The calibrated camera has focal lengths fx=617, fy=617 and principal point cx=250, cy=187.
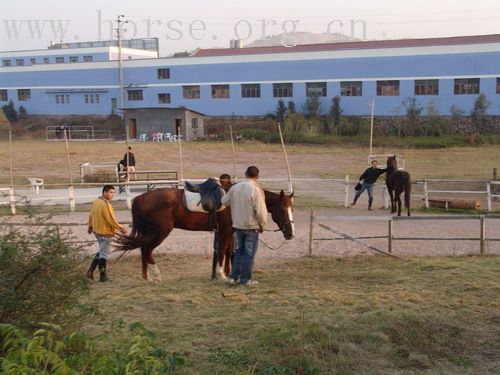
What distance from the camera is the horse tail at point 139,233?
8516 mm

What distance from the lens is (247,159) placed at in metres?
32.0

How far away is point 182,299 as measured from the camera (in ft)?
22.9

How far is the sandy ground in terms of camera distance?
10398 mm

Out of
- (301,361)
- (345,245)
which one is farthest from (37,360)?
(345,245)

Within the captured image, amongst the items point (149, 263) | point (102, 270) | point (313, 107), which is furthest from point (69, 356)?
point (313, 107)

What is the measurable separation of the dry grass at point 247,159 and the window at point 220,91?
33.5 feet

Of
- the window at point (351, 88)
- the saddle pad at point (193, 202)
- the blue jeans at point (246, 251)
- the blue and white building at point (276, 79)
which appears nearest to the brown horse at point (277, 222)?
the saddle pad at point (193, 202)

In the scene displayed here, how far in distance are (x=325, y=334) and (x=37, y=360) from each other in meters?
2.78

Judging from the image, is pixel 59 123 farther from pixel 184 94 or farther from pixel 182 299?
pixel 182 299

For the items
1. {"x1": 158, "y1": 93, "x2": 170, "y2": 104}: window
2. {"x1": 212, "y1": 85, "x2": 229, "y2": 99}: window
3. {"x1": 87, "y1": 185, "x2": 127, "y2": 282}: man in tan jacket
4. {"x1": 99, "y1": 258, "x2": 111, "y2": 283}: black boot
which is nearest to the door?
{"x1": 158, "y1": 93, "x2": 170, "y2": 104}: window

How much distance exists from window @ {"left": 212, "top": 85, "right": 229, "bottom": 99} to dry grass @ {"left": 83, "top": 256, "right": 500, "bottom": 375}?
4089 cm

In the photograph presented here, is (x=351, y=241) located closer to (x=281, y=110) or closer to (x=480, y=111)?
(x=480, y=111)

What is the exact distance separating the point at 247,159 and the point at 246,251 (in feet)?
80.0

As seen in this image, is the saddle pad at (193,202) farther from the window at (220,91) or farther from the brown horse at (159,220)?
the window at (220,91)
